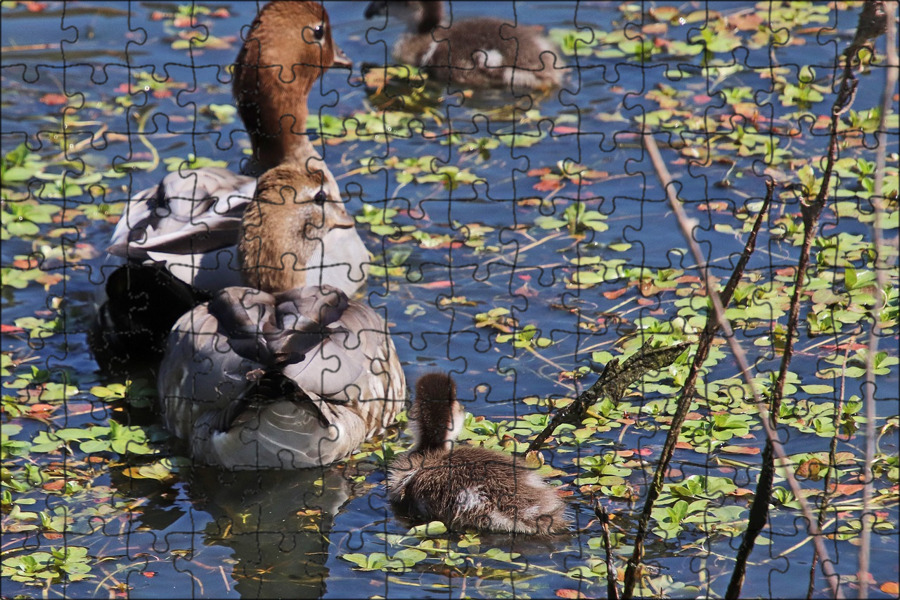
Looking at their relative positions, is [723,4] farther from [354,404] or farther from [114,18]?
[354,404]

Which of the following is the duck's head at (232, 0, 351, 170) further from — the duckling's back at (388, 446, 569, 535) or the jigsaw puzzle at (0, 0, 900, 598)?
the duckling's back at (388, 446, 569, 535)

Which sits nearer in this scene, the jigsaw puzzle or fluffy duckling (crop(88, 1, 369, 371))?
the jigsaw puzzle

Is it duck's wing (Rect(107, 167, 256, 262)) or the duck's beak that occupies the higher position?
the duck's beak

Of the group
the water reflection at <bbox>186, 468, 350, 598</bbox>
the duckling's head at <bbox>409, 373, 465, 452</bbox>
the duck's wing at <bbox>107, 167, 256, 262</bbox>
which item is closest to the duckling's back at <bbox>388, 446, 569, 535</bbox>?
the duckling's head at <bbox>409, 373, 465, 452</bbox>

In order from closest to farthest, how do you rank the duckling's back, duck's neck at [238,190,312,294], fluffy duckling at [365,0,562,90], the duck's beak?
the duckling's back < duck's neck at [238,190,312,294] < the duck's beak < fluffy duckling at [365,0,562,90]

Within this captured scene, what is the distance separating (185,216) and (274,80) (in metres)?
1.03

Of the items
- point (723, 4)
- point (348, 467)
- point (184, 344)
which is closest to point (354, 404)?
point (348, 467)

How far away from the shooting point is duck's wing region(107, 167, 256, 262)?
18.4 ft

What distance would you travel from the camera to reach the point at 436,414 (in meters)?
4.69

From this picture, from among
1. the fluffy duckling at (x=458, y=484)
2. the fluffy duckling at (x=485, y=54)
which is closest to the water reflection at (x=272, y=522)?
the fluffy duckling at (x=458, y=484)

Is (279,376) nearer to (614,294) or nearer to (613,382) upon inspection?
(613,382)

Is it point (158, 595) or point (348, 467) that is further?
point (348, 467)

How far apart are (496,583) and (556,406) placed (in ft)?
4.06

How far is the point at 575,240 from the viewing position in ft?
21.2
